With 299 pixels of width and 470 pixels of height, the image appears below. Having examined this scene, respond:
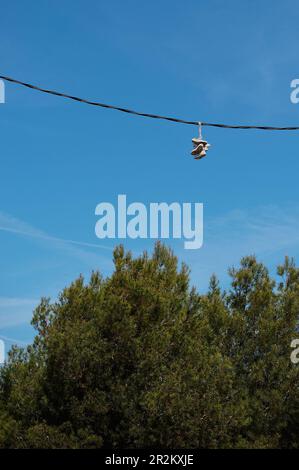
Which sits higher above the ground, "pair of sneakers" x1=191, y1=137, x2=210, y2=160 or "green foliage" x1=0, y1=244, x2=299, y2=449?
"pair of sneakers" x1=191, y1=137, x2=210, y2=160

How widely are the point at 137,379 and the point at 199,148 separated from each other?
948 centimetres

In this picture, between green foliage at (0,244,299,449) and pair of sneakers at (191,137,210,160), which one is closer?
pair of sneakers at (191,137,210,160)

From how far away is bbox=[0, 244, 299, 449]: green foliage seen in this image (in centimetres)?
1670

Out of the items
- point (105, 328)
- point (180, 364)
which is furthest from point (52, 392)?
point (180, 364)

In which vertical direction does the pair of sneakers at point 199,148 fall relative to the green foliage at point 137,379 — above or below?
above

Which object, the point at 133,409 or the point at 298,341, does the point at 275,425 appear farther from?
the point at 133,409

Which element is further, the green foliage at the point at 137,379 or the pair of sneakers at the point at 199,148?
the green foliage at the point at 137,379

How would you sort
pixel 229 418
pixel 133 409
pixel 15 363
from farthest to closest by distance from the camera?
pixel 15 363, pixel 229 418, pixel 133 409

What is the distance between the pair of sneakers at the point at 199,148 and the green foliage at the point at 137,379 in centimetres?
863

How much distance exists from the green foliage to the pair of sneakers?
8627 mm

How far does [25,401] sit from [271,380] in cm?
825

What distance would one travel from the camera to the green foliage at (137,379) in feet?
54.8

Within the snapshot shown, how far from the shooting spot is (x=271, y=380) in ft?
69.6
